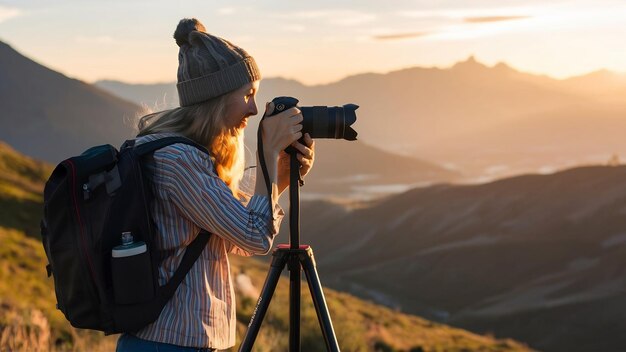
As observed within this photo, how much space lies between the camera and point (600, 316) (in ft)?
185

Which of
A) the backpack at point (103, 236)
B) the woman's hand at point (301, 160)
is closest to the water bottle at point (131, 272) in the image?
the backpack at point (103, 236)

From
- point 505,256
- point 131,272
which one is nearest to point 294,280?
point 131,272

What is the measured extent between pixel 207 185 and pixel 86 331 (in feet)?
24.0

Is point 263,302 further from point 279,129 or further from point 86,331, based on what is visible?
point 86,331

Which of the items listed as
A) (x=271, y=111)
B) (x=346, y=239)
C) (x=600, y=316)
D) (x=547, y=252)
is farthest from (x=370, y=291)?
(x=271, y=111)

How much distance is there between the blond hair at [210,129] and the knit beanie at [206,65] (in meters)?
0.04

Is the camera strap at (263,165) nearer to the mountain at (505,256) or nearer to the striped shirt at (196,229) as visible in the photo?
the striped shirt at (196,229)

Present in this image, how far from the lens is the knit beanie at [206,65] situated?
2.63m

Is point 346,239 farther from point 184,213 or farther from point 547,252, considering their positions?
point 184,213

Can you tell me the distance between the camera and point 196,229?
2.55m

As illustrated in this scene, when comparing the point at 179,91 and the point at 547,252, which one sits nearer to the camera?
the point at 179,91

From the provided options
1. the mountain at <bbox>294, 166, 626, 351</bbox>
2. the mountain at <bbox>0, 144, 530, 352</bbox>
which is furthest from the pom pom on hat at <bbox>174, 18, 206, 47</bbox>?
the mountain at <bbox>294, 166, 626, 351</bbox>

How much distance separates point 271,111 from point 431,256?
8264cm

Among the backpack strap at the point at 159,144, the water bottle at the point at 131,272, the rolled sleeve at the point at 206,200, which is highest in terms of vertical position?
the backpack strap at the point at 159,144
